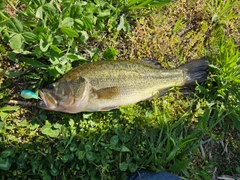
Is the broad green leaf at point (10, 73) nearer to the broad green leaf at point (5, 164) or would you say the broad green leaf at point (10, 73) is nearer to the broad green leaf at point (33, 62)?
the broad green leaf at point (33, 62)

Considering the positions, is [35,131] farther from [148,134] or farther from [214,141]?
[214,141]

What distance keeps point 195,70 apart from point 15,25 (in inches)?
93.1

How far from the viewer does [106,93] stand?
13.5 feet

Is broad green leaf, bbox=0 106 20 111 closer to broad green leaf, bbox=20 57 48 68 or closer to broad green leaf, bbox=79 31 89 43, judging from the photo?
broad green leaf, bbox=20 57 48 68

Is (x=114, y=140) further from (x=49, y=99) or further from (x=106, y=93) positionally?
(x=49, y=99)

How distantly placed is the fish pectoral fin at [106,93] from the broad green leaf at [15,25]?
1.09 m

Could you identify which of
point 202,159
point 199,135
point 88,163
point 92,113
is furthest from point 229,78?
point 88,163

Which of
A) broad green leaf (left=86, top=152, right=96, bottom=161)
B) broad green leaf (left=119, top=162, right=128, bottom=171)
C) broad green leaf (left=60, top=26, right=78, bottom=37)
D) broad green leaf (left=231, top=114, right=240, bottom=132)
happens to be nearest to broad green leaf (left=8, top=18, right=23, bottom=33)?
broad green leaf (left=60, top=26, right=78, bottom=37)

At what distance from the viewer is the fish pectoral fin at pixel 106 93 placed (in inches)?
161

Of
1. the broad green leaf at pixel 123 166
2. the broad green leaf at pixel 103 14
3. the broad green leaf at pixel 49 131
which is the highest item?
the broad green leaf at pixel 103 14

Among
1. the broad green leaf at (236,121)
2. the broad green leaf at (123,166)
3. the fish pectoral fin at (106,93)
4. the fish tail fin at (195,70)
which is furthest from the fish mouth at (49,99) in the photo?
the broad green leaf at (236,121)

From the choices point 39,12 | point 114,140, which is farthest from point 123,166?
point 39,12

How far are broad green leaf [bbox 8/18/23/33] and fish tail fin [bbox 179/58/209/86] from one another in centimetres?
213

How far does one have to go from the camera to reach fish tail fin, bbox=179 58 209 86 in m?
Result: 4.62
